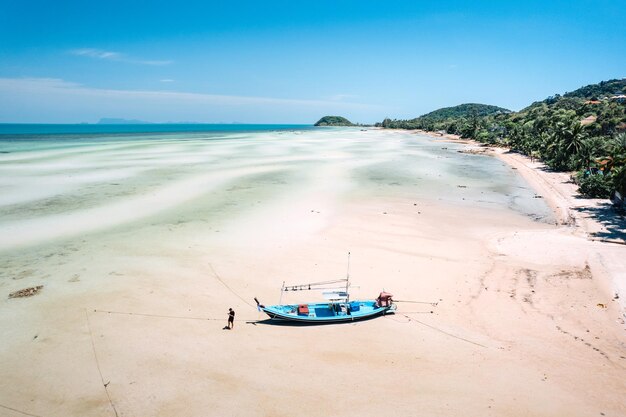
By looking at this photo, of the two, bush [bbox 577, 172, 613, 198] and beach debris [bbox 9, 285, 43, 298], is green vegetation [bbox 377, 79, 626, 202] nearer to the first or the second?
bush [bbox 577, 172, 613, 198]

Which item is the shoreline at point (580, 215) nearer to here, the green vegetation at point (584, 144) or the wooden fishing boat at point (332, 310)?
the green vegetation at point (584, 144)

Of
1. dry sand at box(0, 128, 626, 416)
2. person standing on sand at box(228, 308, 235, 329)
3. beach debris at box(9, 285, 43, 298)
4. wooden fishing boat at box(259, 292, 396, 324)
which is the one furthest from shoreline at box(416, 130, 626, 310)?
beach debris at box(9, 285, 43, 298)

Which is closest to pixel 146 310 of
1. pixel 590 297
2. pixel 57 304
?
pixel 57 304

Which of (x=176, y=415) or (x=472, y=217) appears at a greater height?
(x=472, y=217)

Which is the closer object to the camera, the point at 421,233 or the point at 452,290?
the point at 452,290

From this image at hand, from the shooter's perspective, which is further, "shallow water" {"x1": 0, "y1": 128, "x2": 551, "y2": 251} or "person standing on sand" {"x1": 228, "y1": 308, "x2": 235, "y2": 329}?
"shallow water" {"x1": 0, "y1": 128, "x2": 551, "y2": 251}

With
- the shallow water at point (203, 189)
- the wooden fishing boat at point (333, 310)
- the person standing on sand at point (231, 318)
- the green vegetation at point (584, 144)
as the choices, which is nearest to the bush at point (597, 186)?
the green vegetation at point (584, 144)

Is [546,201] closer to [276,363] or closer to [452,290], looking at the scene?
[452,290]
